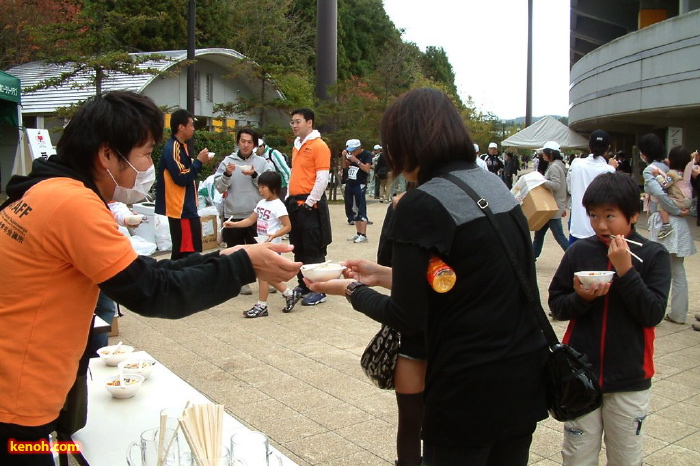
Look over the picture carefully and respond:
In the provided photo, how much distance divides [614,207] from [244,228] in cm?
561

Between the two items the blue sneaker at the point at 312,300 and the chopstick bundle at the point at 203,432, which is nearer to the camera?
the chopstick bundle at the point at 203,432

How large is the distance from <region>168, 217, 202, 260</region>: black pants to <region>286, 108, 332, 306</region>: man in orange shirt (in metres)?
1.18

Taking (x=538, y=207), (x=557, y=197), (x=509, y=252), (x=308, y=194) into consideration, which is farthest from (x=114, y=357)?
(x=557, y=197)

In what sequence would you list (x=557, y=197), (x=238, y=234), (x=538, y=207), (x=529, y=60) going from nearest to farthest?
(x=238, y=234)
(x=538, y=207)
(x=557, y=197)
(x=529, y=60)

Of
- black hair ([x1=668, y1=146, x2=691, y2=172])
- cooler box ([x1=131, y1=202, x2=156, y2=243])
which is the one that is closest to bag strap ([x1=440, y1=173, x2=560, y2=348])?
black hair ([x1=668, y1=146, x2=691, y2=172])

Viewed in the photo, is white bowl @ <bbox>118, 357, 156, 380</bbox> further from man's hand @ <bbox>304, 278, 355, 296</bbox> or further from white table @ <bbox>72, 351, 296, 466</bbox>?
man's hand @ <bbox>304, 278, 355, 296</bbox>

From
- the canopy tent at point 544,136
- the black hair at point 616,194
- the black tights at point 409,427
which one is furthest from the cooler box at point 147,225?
the canopy tent at point 544,136

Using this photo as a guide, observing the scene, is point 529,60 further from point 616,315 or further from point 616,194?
point 616,315

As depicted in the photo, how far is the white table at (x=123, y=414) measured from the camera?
93.3 inches

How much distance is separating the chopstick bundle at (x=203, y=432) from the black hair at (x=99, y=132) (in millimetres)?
851

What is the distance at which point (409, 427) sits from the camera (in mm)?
3355

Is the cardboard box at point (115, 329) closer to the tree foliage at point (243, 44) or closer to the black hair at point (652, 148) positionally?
the black hair at point (652, 148)

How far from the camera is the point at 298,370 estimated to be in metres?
5.37

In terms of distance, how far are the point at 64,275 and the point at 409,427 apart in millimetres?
2099
